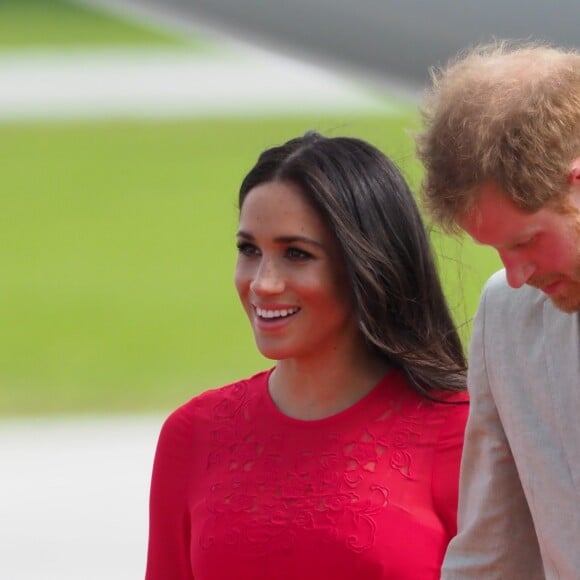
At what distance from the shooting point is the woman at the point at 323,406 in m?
2.64

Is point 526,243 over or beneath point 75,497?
beneath

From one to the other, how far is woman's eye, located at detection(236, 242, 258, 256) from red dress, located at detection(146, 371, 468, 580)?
0.91 ft

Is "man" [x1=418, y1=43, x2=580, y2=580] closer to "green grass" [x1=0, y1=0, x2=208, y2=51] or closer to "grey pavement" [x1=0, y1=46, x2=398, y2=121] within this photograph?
"grey pavement" [x1=0, y1=46, x2=398, y2=121]

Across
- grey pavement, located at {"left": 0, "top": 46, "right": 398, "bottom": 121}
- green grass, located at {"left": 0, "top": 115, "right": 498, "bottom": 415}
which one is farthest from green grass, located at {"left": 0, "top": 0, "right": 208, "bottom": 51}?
green grass, located at {"left": 0, "top": 115, "right": 498, "bottom": 415}

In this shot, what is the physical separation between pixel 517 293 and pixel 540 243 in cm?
28

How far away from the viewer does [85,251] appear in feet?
47.1

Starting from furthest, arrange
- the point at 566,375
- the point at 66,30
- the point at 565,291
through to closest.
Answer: the point at 66,30 < the point at 566,375 < the point at 565,291

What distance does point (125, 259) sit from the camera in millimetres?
14047

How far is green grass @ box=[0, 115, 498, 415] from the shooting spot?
443 inches

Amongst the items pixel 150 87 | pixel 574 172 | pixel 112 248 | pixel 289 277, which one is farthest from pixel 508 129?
pixel 150 87

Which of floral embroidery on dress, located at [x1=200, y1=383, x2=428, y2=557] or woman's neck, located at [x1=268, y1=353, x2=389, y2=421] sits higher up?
woman's neck, located at [x1=268, y1=353, x2=389, y2=421]

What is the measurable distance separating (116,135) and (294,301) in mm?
13479

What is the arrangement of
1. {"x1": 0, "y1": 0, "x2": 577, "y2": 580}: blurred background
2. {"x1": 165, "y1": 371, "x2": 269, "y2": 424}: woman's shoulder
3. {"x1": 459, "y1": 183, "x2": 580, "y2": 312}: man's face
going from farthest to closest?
{"x1": 0, "y1": 0, "x2": 577, "y2": 580}: blurred background, {"x1": 165, "y1": 371, "x2": 269, "y2": 424}: woman's shoulder, {"x1": 459, "y1": 183, "x2": 580, "y2": 312}: man's face

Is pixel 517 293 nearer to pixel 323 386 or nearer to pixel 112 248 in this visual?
pixel 323 386
